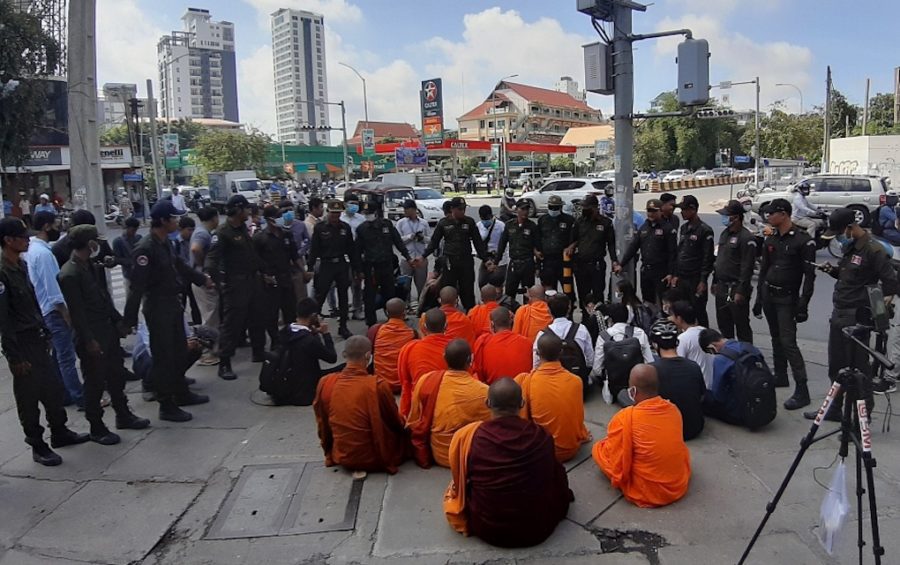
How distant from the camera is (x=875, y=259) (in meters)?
5.44

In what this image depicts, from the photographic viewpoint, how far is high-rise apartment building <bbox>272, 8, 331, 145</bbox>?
180 m

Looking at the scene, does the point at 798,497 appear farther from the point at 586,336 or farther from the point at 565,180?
the point at 565,180

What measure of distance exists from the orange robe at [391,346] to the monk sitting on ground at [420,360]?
718 mm

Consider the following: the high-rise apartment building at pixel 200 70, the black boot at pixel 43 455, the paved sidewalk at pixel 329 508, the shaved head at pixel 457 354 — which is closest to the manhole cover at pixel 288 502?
the paved sidewalk at pixel 329 508

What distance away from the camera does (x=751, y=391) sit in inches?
206

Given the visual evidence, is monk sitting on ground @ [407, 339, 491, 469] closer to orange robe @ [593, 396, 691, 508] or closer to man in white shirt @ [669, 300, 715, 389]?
orange robe @ [593, 396, 691, 508]

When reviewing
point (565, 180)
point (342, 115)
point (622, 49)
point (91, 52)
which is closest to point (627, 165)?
point (622, 49)

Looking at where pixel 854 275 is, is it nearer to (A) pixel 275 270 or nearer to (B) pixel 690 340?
(B) pixel 690 340

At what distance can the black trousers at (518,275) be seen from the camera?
360 inches

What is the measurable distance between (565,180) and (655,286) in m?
23.9

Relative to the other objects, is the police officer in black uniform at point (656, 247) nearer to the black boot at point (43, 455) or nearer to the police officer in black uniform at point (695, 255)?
the police officer in black uniform at point (695, 255)

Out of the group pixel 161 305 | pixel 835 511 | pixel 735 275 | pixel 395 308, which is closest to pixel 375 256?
pixel 395 308

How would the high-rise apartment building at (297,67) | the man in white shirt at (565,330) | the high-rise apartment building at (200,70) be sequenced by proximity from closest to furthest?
Result: the man in white shirt at (565,330), the high-rise apartment building at (200,70), the high-rise apartment building at (297,67)

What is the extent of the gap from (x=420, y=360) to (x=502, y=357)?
0.72 m
